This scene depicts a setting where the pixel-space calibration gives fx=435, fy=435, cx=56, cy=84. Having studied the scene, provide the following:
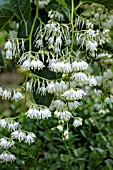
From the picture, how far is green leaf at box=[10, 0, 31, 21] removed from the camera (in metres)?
0.90

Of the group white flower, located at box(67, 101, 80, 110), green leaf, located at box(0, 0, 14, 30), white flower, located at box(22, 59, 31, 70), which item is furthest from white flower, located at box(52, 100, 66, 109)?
green leaf, located at box(0, 0, 14, 30)

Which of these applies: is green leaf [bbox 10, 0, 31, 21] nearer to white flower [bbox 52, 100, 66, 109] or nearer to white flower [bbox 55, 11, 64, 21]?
white flower [bbox 55, 11, 64, 21]

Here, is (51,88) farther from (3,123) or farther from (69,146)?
(69,146)

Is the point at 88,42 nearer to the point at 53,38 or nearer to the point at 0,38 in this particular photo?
the point at 53,38

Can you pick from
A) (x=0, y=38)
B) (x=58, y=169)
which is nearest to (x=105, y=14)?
(x=58, y=169)

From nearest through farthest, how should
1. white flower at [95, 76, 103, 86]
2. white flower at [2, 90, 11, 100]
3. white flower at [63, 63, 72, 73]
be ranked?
1. white flower at [63, 63, 72, 73]
2. white flower at [2, 90, 11, 100]
3. white flower at [95, 76, 103, 86]

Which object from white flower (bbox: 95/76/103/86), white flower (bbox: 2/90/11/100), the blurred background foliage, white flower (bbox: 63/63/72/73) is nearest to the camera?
white flower (bbox: 63/63/72/73)

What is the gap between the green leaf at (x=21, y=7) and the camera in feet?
2.95

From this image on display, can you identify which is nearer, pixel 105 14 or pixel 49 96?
pixel 49 96

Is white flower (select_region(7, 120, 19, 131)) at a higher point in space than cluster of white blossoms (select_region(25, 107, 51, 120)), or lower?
lower

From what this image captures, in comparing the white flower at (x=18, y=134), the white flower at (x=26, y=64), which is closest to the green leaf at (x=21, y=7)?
the white flower at (x=26, y=64)

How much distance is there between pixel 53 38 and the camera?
85 centimetres

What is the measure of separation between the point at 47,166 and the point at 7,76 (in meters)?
0.69

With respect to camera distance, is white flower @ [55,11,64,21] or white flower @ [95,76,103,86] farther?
white flower @ [95,76,103,86]
